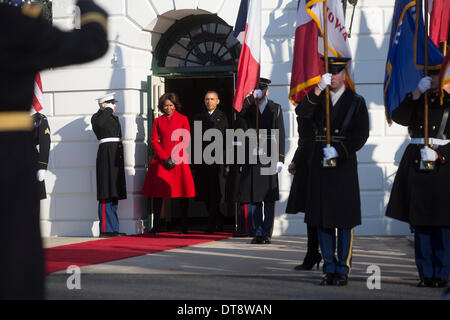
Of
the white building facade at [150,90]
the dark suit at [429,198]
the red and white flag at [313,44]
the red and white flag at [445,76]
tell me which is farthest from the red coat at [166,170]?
the red and white flag at [445,76]

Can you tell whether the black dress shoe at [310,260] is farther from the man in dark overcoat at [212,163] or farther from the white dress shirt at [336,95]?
the man in dark overcoat at [212,163]

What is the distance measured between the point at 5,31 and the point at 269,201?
24.3 ft

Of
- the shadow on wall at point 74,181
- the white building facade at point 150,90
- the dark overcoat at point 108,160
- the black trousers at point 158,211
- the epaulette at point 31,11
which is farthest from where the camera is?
the shadow on wall at point 74,181

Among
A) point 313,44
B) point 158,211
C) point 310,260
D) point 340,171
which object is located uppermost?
point 313,44

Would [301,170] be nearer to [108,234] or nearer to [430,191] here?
[430,191]

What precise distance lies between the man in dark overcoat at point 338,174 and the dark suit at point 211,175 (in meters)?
5.19

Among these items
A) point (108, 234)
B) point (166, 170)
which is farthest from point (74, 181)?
point (166, 170)

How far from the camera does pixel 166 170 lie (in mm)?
11805

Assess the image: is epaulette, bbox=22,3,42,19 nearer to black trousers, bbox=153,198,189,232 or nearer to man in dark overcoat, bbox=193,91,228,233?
man in dark overcoat, bbox=193,91,228,233

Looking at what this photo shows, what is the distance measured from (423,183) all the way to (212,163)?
5.94m

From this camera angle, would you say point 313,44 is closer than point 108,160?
Yes

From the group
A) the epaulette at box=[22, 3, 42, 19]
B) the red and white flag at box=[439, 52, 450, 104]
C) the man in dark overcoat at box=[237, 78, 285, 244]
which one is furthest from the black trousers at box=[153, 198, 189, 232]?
the epaulette at box=[22, 3, 42, 19]

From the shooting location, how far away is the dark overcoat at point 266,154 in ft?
33.4
